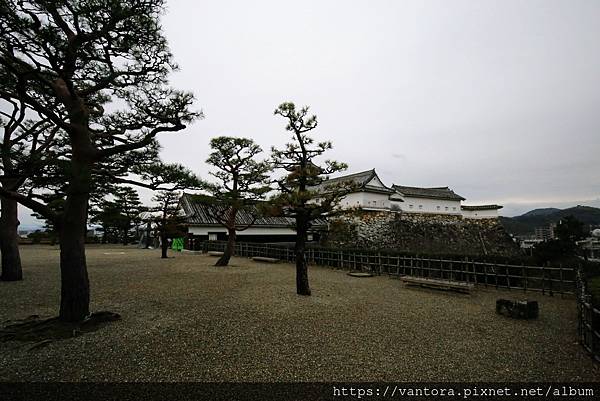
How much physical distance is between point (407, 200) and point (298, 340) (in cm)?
2542

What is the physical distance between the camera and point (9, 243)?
986 cm

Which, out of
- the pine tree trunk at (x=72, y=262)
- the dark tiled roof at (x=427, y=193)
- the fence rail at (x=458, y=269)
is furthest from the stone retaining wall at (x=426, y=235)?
the pine tree trunk at (x=72, y=262)

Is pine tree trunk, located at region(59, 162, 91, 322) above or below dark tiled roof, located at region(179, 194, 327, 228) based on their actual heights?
below

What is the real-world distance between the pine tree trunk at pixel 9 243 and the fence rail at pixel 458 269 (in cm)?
1224

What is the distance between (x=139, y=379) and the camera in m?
3.41

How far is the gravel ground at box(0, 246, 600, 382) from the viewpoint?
3.70 meters

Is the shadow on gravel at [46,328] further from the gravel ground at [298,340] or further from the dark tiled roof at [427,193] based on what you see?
the dark tiled roof at [427,193]

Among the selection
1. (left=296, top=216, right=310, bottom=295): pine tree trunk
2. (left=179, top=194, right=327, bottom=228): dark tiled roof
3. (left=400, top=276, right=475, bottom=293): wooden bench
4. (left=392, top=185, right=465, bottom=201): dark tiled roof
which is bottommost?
(left=400, top=276, right=475, bottom=293): wooden bench

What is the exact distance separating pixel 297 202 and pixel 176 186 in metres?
3.21

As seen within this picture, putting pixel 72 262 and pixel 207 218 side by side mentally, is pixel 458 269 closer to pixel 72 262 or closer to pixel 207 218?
pixel 72 262

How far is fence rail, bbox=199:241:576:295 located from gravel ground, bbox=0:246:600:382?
94 cm

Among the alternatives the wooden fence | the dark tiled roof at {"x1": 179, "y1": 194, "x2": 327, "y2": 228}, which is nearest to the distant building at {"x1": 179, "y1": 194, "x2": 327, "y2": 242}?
the dark tiled roof at {"x1": 179, "y1": 194, "x2": 327, "y2": 228}

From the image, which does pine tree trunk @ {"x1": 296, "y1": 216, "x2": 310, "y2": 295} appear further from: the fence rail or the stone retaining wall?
the stone retaining wall

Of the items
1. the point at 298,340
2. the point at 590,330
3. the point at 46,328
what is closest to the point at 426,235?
the point at 590,330
